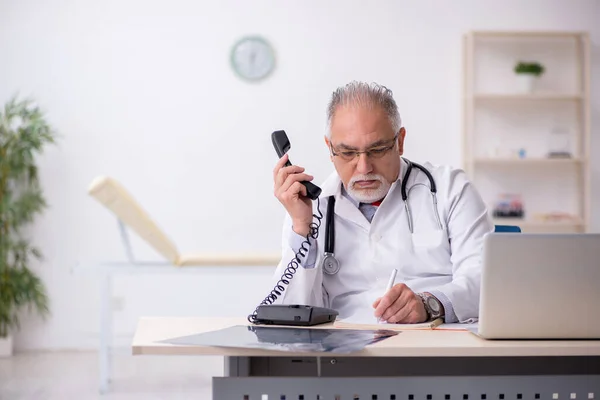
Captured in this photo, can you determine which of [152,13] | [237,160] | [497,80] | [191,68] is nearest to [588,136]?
[497,80]

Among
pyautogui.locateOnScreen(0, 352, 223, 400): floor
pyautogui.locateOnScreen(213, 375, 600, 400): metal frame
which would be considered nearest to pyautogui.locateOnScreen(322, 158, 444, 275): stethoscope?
pyautogui.locateOnScreen(213, 375, 600, 400): metal frame

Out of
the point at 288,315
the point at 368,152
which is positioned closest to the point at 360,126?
the point at 368,152

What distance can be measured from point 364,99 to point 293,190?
1.40 feet

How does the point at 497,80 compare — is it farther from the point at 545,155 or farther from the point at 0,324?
the point at 0,324

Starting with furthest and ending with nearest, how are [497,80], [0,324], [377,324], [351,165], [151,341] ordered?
Result: [497,80]
[0,324]
[351,165]
[377,324]
[151,341]

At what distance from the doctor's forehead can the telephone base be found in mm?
669

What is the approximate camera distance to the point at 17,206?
209 inches

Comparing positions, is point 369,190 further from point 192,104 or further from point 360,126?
point 192,104

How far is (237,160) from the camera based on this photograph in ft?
18.7

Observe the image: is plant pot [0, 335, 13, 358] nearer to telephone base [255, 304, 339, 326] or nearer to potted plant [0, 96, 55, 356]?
potted plant [0, 96, 55, 356]

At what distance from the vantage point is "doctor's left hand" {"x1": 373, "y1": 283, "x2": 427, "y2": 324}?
73.3 inches

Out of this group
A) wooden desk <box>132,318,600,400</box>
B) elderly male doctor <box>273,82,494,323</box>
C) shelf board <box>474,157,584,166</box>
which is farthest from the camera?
shelf board <box>474,157,584,166</box>

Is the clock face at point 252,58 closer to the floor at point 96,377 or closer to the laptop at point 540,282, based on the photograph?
the floor at point 96,377

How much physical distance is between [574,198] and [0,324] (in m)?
4.03
